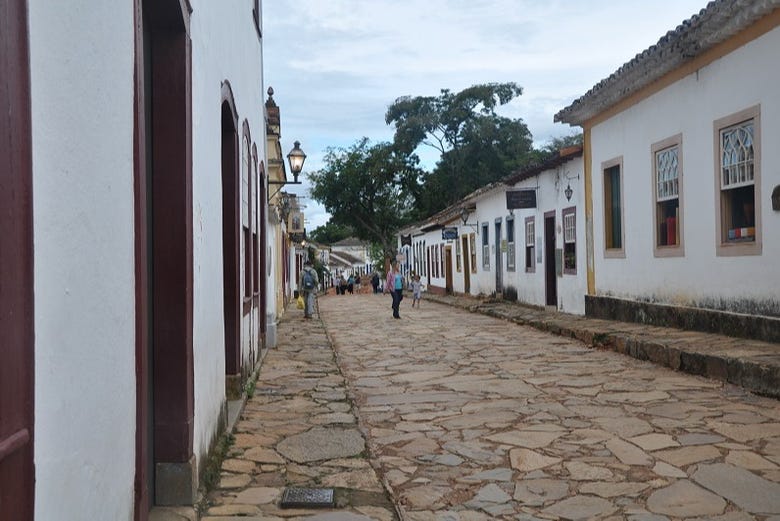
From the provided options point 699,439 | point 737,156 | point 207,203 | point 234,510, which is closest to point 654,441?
point 699,439

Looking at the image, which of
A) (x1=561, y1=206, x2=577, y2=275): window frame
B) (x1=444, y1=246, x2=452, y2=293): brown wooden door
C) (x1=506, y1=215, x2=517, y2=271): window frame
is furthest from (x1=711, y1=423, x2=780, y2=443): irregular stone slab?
(x1=444, y1=246, x2=452, y2=293): brown wooden door

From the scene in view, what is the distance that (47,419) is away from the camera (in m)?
2.06

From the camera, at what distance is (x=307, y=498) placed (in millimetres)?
4660

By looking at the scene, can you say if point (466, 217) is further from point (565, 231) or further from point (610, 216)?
point (610, 216)

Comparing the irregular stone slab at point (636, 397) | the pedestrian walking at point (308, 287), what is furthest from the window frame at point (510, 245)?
the irregular stone slab at point (636, 397)

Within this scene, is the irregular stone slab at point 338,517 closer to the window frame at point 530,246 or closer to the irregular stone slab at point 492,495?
the irregular stone slab at point 492,495

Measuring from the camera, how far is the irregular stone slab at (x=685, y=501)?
4.35 metres

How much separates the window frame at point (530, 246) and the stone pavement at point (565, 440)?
362 inches

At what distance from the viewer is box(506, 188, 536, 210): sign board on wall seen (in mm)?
19297

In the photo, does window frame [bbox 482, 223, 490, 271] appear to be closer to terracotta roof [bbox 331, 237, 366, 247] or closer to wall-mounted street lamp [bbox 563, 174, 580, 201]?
wall-mounted street lamp [bbox 563, 174, 580, 201]

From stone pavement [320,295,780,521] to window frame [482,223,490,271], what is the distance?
1475 centimetres

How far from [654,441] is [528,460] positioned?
106cm

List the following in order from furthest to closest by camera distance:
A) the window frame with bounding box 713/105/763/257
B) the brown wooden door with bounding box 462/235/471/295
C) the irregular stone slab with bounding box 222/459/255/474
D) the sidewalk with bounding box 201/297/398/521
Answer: the brown wooden door with bounding box 462/235/471/295
the window frame with bounding box 713/105/763/257
the irregular stone slab with bounding box 222/459/255/474
the sidewalk with bounding box 201/297/398/521

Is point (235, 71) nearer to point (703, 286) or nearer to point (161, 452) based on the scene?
point (161, 452)
